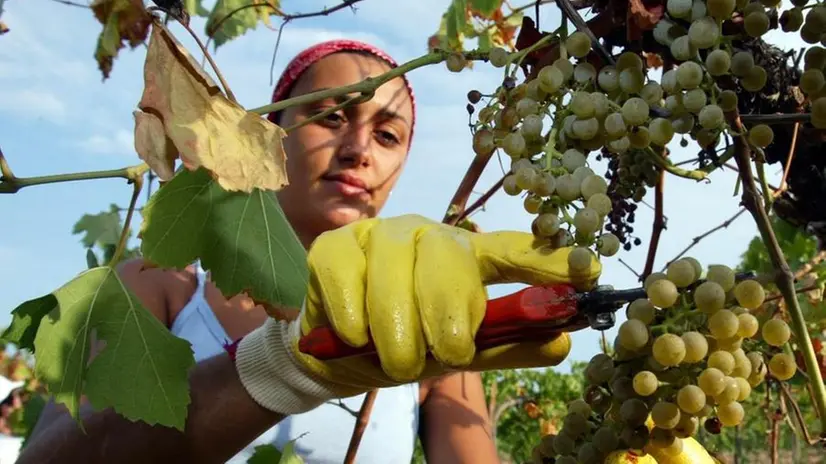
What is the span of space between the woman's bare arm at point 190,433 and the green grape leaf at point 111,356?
170 millimetres

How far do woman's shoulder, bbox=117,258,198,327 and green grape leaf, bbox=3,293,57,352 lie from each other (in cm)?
77

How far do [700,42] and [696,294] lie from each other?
21 centimetres

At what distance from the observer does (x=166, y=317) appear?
187 centimetres

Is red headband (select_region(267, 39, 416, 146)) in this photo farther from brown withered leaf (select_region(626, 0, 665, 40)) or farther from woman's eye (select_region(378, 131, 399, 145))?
brown withered leaf (select_region(626, 0, 665, 40))

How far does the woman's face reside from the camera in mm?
1801

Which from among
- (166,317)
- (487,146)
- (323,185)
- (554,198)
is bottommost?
(554,198)

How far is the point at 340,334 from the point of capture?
749 millimetres

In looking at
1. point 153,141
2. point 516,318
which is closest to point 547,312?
point 516,318

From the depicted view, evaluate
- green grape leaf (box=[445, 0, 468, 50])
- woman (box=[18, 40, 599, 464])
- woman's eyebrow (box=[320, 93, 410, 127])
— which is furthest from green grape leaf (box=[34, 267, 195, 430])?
green grape leaf (box=[445, 0, 468, 50])

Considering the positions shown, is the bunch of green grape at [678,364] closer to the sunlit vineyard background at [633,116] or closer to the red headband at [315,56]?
the sunlit vineyard background at [633,116]

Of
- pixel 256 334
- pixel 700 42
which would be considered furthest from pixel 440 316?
pixel 256 334

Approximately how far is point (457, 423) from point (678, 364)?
133 centimetres

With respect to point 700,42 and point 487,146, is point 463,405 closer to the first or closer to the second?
point 487,146

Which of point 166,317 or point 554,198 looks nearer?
point 554,198
